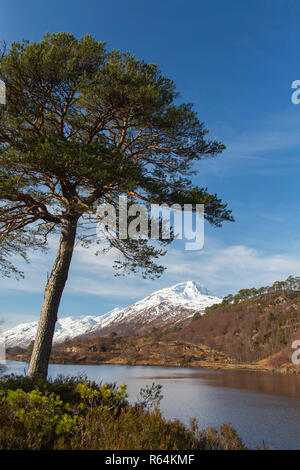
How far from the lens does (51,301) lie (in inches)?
363

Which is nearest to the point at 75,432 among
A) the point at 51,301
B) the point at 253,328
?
the point at 51,301

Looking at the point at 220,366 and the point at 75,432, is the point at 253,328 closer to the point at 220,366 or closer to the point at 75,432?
the point at 220,366

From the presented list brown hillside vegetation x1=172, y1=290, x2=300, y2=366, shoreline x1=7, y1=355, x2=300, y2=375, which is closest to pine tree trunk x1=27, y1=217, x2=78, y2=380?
shoreline x1=7, y1=355, x2=300, y2=375

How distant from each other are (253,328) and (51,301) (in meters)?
83.6

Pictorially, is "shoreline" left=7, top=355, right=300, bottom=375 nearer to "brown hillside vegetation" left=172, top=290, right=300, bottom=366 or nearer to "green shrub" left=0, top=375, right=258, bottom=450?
"brown hillside vegetation" left=172, top=290, right=300, bottom=366

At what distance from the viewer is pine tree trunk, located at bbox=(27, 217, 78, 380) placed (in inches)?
342

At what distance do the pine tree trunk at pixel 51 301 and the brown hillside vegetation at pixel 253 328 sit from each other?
61.3m

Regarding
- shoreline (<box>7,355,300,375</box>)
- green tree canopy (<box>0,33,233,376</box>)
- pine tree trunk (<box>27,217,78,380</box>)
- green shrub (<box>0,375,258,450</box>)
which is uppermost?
green tree canopy (<box>0,33,233,376</box>)

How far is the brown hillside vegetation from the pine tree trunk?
201 feet
